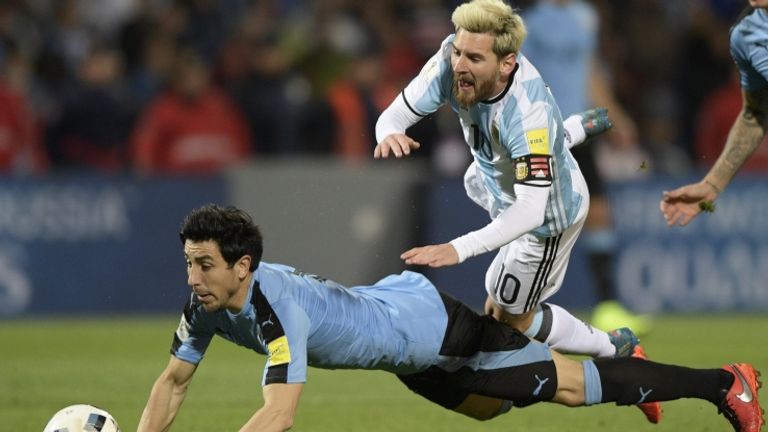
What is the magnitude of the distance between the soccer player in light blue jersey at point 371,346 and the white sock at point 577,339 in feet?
2.64

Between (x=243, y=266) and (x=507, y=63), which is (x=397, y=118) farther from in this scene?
(x=243, y=266)

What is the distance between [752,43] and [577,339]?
1.77 metres

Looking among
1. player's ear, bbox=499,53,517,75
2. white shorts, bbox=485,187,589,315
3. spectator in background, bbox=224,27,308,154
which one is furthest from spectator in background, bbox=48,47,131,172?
player's ear, bbox=499,53,517,75

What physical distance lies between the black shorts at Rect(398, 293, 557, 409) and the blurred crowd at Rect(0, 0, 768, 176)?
7487 mm

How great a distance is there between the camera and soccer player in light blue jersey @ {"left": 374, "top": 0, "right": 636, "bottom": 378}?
21.7ft

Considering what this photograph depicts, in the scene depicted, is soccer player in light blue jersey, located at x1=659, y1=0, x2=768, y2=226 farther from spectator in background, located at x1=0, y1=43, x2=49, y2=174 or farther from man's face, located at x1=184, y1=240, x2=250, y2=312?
spectator in background, located at x1=0, y1=43, x2=49, y2=174

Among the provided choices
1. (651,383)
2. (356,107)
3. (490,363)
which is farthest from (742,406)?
(356,107)

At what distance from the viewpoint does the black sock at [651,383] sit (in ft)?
21.8

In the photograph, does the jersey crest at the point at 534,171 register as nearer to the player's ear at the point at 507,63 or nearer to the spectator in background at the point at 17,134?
the player's ear at the point at 507,63

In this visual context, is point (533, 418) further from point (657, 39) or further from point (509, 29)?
point (657, 39)

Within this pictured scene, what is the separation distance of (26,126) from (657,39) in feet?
21.7

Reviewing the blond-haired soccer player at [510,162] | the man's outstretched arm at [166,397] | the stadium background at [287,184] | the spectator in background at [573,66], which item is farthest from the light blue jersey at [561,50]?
the man's outstretched arm at [166,397]

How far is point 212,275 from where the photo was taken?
590 cm

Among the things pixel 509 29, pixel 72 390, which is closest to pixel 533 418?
pixel 509 29
